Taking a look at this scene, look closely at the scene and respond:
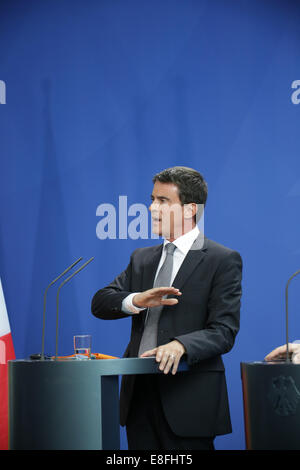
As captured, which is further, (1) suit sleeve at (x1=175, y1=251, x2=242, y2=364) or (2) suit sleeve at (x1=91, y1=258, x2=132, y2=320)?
(2) suit sleeve at (x1=91, y1=258, x2=132, y2=320)

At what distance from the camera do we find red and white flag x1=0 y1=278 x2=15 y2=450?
3.21 m

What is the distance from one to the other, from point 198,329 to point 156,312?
0.17 meters

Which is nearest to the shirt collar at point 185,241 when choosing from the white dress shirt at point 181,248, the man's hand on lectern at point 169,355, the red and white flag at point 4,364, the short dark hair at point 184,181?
the white dress shirt at point 181,248

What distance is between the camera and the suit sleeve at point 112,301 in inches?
86.0

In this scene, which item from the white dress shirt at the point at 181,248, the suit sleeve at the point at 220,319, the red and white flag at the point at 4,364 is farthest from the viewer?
the red and white flag at the point at 4,364

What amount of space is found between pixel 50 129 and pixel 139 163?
25.3 inches

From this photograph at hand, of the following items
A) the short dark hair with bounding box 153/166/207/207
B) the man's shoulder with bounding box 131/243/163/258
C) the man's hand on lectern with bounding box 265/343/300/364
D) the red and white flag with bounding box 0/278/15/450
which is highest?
the short dark hair with bounding box 153/166/207/207

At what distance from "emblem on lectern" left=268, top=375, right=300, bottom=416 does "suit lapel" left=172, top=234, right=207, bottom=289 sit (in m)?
0.49

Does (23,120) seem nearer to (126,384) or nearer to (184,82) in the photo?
(184,82)

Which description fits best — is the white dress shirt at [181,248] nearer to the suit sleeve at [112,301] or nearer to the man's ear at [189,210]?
the man's ear at [189,210]

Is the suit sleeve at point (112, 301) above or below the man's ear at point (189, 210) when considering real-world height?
below

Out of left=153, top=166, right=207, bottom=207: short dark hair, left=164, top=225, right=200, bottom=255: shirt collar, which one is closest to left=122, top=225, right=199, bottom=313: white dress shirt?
left=164, top=225, right=200, bottom=255: shirt collar

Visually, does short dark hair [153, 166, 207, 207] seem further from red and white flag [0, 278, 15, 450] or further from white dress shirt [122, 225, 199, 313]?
red and white flag [0, 278, 15, 450]

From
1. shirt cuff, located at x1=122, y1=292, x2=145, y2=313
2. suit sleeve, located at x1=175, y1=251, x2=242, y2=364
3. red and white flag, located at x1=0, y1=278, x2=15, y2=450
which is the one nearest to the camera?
suit sleeve, located at x1=175, y1=251, x2=242, y2=364
